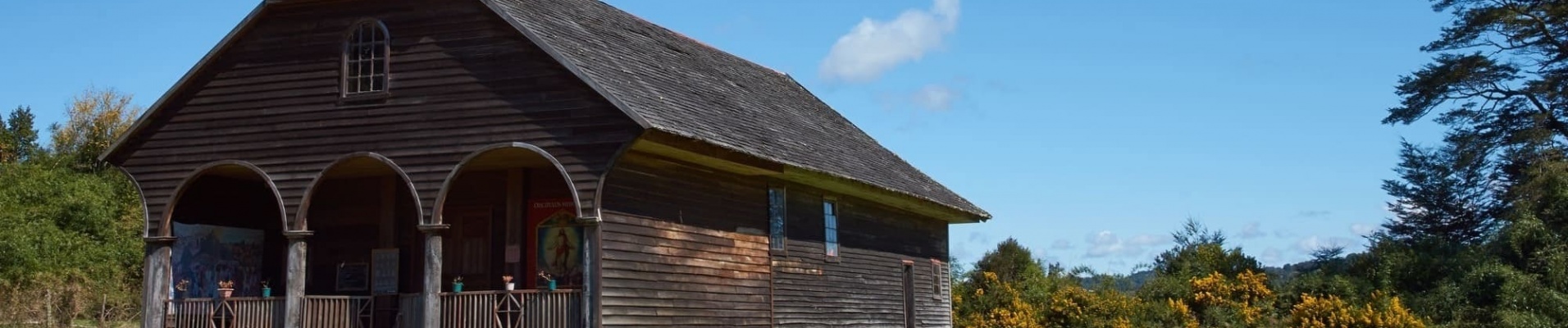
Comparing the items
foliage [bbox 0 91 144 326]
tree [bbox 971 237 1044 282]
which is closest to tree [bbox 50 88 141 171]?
foliage [bbox 0 91 144 326]

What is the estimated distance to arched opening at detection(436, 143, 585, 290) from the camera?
67.3 feet

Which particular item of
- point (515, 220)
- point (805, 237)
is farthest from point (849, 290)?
point (515, 220)

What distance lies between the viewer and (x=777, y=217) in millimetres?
23750

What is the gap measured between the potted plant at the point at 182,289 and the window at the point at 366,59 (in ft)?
12.9

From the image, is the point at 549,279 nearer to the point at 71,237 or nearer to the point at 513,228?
the point at 513,228

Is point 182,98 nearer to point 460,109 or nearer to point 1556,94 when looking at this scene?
point 460,109

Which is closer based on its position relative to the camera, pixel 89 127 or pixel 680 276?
pixel 680 276

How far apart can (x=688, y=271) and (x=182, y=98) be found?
25.0 feet

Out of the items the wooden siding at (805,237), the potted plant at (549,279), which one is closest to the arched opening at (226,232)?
the potted plant at (549,279)

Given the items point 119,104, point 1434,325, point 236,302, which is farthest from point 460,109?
point 119,104

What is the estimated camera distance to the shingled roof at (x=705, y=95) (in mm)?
19453

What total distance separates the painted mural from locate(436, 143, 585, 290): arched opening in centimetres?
357

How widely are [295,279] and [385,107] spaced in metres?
2.58

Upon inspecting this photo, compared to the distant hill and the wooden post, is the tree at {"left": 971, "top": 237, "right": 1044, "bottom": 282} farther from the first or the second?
the wooden post
